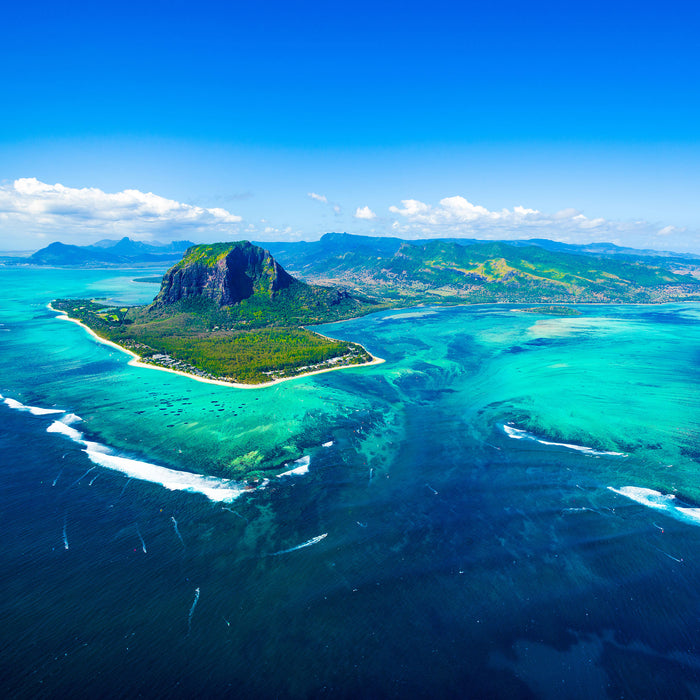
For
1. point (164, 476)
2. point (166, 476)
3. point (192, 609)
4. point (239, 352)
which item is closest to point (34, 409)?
point (164, 476)

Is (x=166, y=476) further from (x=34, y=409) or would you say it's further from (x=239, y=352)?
(x=239, y=352)

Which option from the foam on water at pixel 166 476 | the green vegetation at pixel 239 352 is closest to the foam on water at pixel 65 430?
the foam on water at pixel 166 476

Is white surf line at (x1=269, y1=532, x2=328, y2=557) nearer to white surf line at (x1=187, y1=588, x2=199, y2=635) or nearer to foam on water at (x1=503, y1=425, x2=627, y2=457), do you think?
white surf line at (x1=187, y1=588, x2=199, y2=635)

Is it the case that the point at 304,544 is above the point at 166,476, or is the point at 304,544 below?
above

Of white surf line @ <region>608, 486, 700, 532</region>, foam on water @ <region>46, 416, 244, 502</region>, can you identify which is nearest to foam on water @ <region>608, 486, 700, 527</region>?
white surf line @ <region>608, 486, 700, 532</region>

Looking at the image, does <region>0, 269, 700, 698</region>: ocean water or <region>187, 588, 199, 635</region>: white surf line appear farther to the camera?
<region>187, 588, 199, 635</region>: white surf line

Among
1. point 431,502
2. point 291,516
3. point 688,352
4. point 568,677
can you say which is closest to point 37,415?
point 291,516

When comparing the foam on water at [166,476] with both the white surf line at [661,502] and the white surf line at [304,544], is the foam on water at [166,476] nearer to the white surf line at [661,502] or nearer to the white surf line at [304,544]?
the white surf line at [304,544]
